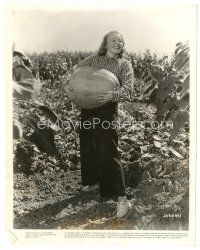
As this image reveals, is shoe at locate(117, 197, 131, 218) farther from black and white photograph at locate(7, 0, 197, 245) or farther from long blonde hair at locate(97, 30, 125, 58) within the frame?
long blonde hair at locate(97, 30, 125, 58)

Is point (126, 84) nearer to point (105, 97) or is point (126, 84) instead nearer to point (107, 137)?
point (105, 97)

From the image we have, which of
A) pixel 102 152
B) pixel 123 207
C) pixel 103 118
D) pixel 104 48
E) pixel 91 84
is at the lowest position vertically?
pixel 123 207

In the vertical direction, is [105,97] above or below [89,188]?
above

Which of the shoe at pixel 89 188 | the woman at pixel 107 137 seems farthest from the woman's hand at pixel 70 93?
the shoe at pixel 89 188

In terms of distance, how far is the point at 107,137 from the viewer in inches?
80.2

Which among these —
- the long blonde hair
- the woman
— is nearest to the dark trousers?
the woman

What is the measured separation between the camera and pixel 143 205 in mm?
2037

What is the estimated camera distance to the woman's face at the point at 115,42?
2.03 metres

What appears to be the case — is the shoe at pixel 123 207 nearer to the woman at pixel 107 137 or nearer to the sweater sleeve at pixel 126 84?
the woman at pixel 107 137

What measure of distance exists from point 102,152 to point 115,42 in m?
0.40

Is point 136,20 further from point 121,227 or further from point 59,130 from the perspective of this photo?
point 121,227

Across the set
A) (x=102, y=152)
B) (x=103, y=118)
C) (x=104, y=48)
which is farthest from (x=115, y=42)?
(x=102, y=152)
